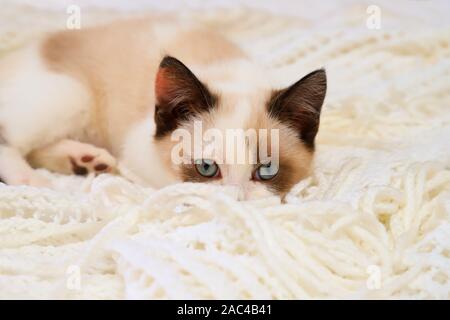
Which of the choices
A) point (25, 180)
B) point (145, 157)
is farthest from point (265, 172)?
point (25, 180)

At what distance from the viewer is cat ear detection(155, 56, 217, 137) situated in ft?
4.40

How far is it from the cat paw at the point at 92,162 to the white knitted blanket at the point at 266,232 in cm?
7

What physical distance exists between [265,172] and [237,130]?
0.37ft

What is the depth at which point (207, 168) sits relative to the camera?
135cm

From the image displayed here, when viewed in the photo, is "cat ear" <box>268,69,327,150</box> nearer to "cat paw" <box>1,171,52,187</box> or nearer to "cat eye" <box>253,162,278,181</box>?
"cat eye" <box>253,162,278,181</box>

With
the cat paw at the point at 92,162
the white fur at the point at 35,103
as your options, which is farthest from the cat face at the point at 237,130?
the white fur at the point at 35,103

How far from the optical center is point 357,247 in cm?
118

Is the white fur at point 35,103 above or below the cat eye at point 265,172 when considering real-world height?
above

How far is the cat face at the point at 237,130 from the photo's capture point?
1.32 metres

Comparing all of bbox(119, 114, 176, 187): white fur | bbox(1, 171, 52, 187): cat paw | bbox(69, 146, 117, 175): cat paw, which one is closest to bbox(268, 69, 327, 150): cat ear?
bbox(119, 114, 176, 187): white fur

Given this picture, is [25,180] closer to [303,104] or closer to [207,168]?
[207,168]

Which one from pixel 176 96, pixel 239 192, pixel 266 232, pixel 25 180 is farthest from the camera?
pixel 25 180

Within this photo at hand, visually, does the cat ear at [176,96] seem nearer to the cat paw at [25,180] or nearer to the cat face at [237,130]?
the cat face at [237,130]

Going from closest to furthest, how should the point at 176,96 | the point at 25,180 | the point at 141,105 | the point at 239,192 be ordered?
the point at 239,192, the point at 176,96, the point at 25,180, the point at 141,105
